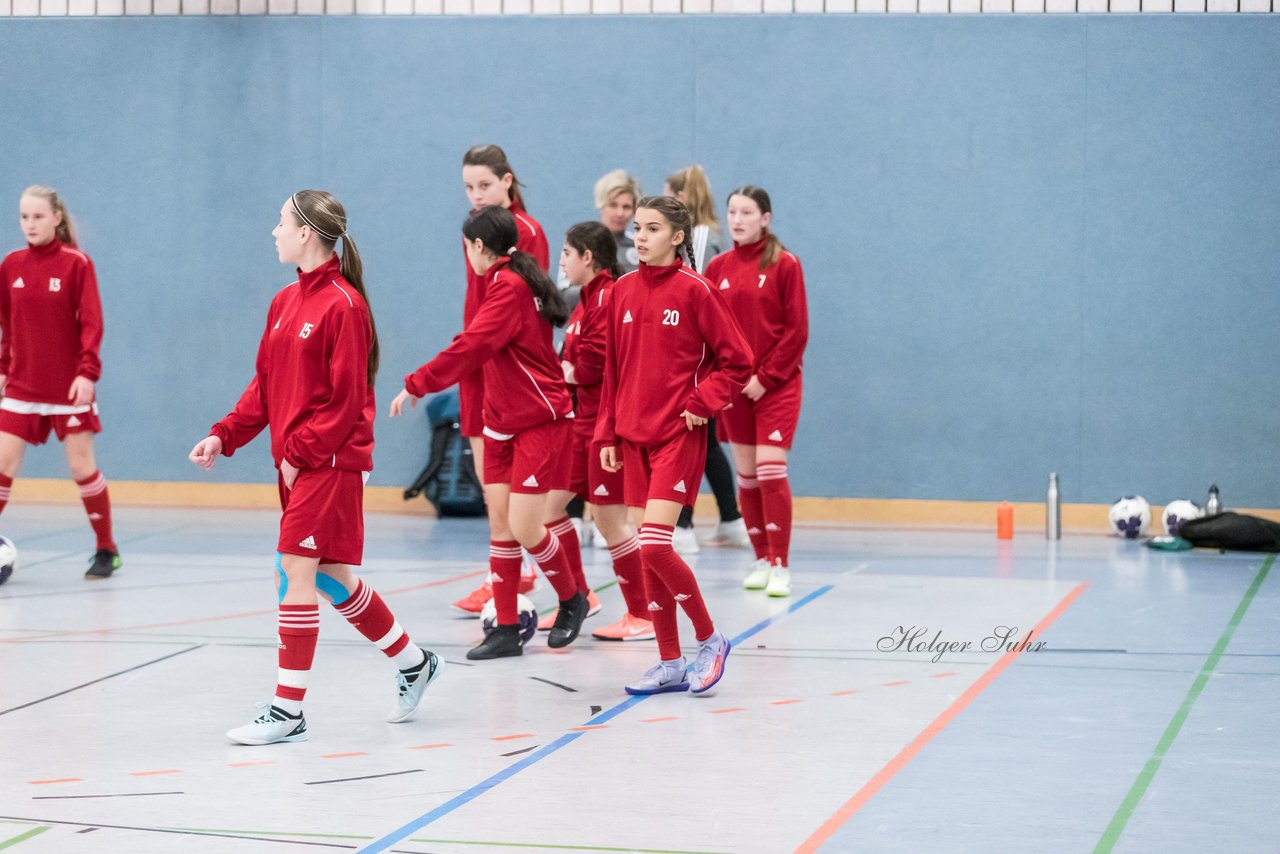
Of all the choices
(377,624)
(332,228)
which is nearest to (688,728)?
(377,624)

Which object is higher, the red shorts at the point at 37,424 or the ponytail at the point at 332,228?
the ponytail at the point at 332,228

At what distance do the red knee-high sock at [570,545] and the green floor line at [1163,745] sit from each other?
8.76 feet

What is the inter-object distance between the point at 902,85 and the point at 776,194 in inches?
46.3

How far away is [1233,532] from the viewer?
411 inches

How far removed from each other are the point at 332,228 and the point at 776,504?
3635 millimetres

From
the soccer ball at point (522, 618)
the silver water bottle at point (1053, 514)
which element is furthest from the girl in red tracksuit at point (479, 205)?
the silver water bottle at point (1053, 514)

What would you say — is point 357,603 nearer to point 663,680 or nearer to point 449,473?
point 663,680

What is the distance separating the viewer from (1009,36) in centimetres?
1167

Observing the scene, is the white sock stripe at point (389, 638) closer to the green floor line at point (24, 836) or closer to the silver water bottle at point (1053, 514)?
the green floor line at point (24, 836)

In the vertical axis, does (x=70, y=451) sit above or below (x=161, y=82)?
below

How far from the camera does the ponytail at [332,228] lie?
5.72m

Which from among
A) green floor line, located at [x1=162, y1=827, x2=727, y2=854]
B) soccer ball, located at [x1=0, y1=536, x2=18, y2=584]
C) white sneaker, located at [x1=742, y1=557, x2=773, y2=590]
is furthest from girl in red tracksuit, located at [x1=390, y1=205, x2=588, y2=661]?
soccer ball, located at [x1=0, y1=536, x2=18, y2=584]

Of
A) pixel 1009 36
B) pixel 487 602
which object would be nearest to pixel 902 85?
pixel 1009 36

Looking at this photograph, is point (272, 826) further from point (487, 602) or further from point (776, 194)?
point (776, 194)
